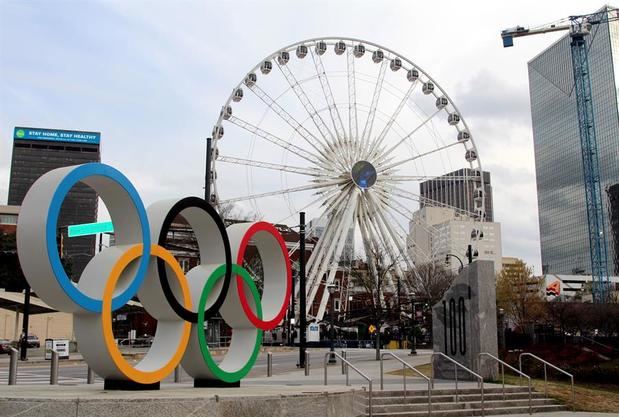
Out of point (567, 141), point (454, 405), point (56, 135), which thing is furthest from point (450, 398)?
point (56, 135)

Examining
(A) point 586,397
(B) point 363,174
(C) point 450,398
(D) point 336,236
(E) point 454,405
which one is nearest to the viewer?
(E) point 454,405

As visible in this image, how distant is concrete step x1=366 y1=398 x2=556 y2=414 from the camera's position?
1664 centimetres

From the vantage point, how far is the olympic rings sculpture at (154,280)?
1205cm

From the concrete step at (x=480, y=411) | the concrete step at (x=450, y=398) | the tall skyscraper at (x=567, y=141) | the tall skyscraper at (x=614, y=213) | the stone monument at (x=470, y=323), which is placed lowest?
the concrete step at (x=480, y=411)

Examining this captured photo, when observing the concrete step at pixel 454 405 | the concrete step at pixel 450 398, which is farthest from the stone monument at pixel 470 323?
the concrete step at pixel 454 405

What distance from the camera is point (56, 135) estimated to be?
598 feet

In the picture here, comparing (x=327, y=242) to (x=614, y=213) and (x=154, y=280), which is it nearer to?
(x=154, y=280)

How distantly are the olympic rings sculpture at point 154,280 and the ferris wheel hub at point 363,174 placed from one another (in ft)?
102

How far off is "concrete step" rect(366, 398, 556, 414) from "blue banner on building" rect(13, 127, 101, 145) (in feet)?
561

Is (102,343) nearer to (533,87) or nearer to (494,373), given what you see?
(494,373)

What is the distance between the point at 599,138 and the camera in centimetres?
13775

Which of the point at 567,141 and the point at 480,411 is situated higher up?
the point at 567,141

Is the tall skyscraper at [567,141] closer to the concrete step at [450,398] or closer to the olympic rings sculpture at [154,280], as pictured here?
the concrete step at [450,398]

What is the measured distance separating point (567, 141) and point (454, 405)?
479ft
